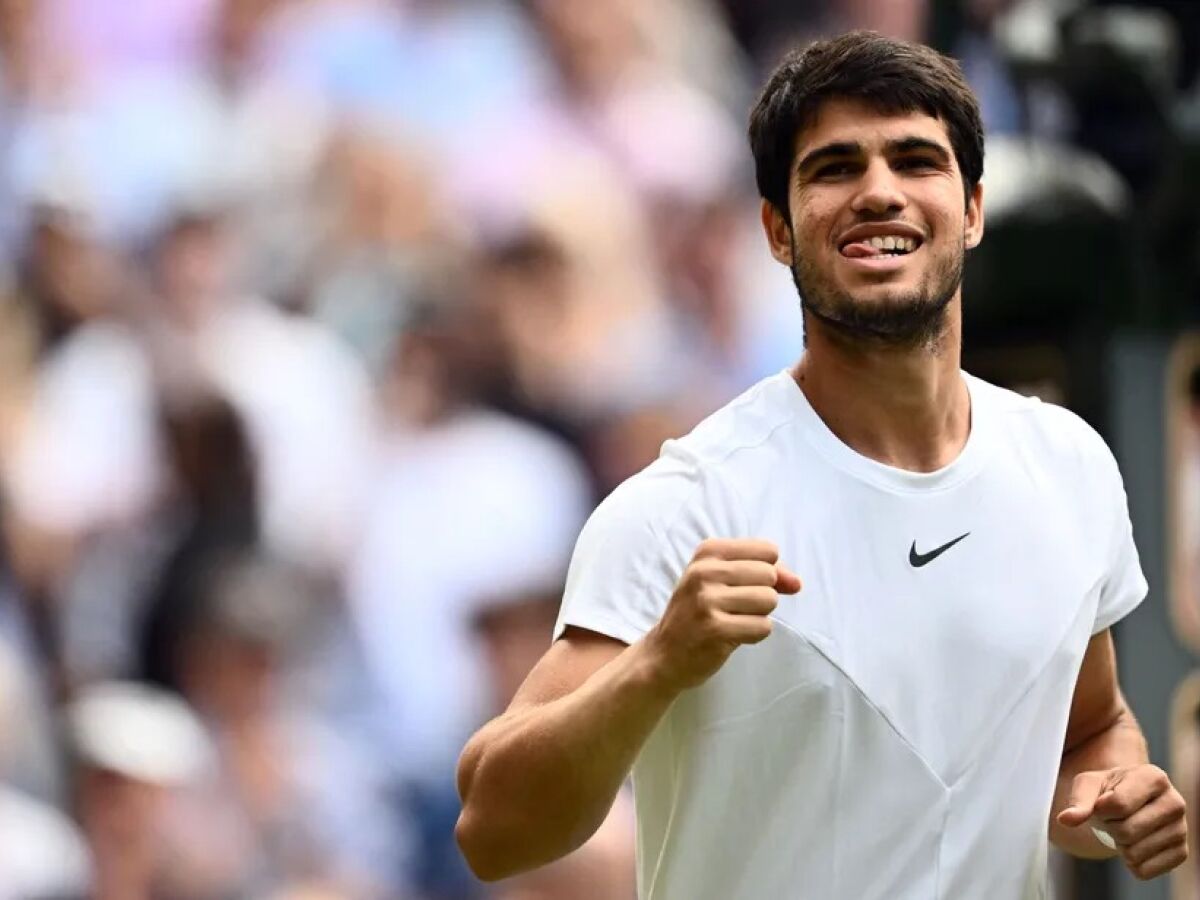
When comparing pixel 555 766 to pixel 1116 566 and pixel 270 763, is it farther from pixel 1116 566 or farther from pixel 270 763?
pixel 270 763

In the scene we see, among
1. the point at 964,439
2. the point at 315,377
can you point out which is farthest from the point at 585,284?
the point at 964,439

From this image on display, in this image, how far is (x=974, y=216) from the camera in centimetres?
272

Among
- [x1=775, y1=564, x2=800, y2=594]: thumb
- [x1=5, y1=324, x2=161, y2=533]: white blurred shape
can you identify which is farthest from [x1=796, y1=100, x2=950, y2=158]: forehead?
[x1=5, y1=324, x2=161, y2=533]: white blurred shape

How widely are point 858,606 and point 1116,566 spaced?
1.41 ft

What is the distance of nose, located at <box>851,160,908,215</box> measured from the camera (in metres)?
2.49

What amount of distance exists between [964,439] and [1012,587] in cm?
21

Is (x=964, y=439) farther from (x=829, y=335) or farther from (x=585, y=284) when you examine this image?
(x=585, y=284)

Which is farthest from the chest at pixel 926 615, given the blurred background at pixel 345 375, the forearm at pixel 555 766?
the blurred background at pixel 345 375

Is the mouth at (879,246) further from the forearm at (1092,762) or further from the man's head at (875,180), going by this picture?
the forearm at (1092,762)

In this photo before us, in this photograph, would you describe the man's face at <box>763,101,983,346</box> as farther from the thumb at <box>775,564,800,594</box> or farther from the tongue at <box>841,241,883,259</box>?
the thumb at <box>775,564,800,594</box>

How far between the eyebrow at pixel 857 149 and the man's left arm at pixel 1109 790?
26.6 inches

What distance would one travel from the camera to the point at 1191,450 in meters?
6.01

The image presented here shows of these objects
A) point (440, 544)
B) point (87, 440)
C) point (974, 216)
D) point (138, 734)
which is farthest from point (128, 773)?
point (974, 216)

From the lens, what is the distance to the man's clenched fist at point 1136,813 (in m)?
2.45
